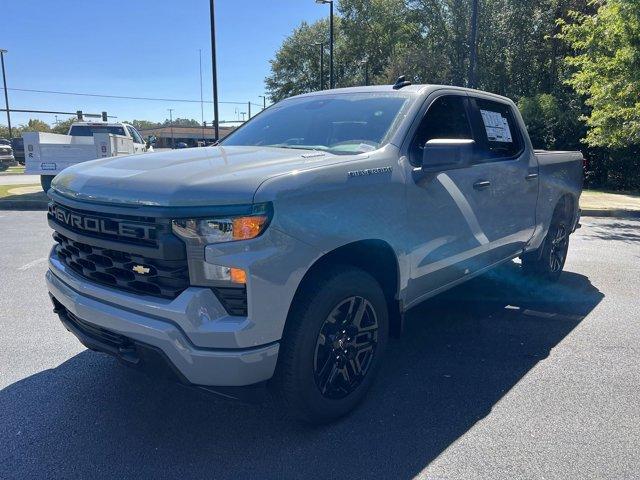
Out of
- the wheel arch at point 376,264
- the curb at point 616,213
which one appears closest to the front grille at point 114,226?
the wheel arch at point 376,264

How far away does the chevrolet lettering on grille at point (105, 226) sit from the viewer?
8.33 feet

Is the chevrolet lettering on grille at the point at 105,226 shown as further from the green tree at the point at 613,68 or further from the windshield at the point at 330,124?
the green tree at the point at 613,68

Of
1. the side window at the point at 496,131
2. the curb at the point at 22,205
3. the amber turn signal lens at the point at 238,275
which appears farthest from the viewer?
the curb at the point at 22,205

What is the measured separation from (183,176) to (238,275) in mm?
618

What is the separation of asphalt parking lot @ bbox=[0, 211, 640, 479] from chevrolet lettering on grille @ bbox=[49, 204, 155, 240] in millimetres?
1160

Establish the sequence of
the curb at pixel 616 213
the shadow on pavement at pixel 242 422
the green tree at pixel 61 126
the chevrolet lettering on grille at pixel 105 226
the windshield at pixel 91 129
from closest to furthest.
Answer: the chevrolet lettering on grille at pixel 105 226, the shadow on pavement at pixel 242 422, the curb at pixel 616 213, the windshield at pixel 91 129, the green tree at pixel 61 126

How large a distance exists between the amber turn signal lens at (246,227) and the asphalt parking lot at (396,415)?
3.91 ft

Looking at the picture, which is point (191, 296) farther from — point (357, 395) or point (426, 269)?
point (426, 269)

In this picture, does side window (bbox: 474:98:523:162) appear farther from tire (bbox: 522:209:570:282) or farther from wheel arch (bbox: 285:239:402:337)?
wheel arch (bbox: 285:239:402:337)

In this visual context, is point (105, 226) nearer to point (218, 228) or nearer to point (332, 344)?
point (218, 228)

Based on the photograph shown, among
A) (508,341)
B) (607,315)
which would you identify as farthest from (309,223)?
(607,315)

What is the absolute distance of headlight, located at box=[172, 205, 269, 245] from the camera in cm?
246

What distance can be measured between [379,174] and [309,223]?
676mm

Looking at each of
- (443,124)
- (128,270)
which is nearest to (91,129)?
(443,124)
